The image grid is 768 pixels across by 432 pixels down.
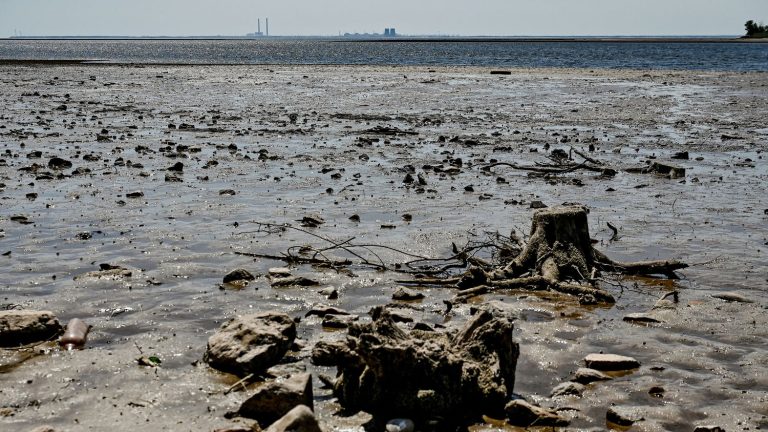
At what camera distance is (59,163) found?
16.9 m

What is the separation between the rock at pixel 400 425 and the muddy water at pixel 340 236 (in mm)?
287

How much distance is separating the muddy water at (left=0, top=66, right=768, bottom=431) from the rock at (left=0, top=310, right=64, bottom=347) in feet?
0.93

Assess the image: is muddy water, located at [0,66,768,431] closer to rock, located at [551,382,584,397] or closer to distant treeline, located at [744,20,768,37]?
rock, located at [551,382,584,397]

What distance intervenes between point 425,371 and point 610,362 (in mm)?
2042

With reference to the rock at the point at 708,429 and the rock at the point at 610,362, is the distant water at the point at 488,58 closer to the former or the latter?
the rock at the point at 610,362

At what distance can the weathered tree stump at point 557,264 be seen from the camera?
9.40 metres

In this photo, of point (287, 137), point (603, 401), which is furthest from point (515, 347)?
point (287, 137)

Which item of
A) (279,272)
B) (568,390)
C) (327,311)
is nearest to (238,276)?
(279,272)

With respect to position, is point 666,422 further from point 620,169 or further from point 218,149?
point 218,149

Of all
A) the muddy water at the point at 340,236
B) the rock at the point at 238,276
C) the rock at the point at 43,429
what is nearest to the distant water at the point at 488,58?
the muddy water at the point at 340,236

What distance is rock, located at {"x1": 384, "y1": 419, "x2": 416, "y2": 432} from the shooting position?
18.4 ft

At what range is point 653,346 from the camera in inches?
301

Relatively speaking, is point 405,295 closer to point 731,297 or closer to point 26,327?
point 731,297

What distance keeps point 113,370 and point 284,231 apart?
5280 millimetres
